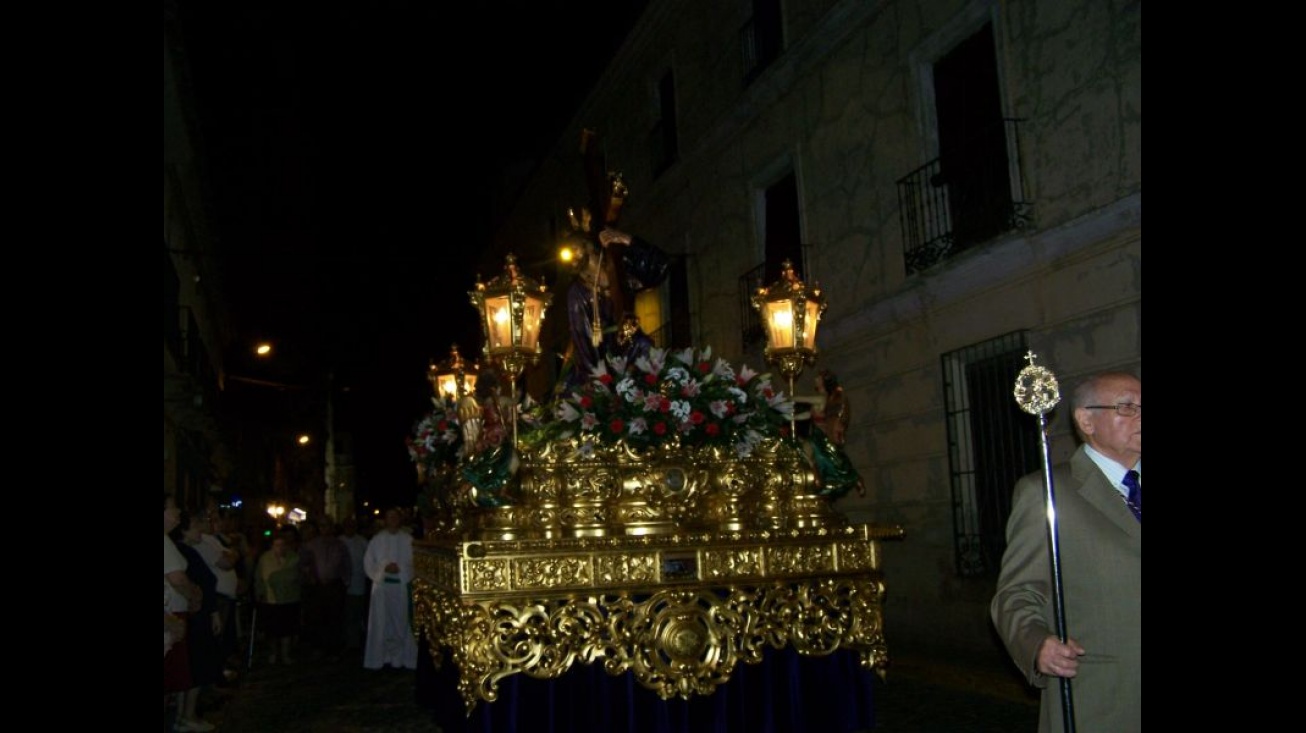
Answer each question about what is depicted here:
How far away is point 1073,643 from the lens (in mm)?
2715

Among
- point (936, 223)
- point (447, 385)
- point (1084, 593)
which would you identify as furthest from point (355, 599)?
point (1084, 593)

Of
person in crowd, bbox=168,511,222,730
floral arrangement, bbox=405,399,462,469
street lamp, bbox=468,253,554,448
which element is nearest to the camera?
street lamp, bbox=468,253,554,448

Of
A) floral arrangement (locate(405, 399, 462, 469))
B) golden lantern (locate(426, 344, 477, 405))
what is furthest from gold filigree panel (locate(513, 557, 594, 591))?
golden lantern (locate(426, 344, 477, 405))

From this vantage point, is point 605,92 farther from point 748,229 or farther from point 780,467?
point 780,467

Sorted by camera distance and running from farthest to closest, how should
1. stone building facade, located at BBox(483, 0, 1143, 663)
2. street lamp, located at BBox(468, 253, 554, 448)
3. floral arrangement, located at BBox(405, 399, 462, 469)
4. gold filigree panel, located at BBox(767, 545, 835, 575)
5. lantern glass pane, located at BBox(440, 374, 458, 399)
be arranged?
1. lantern glass pane, located at BBox(440, 374, 458, 399)
2. stone building facade, located at BBox(483, 0, 1143, 663)
3. floral arrangement, located at BBox(405, 399, 462, 469)
4. street lamp, located at BBox(468, 253, 554, 448)
5. gold filigree panel, located at BBox(767, 545, 835, 575)

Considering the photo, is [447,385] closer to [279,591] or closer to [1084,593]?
[279,591]

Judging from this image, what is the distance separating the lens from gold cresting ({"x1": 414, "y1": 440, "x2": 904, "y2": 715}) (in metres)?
5.00

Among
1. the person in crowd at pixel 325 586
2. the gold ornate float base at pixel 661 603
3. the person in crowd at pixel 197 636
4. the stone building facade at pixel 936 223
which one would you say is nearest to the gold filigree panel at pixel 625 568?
the gold ornate float base at pixel 661 603

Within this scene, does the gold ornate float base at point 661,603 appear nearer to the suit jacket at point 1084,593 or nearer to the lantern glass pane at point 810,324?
the lantern glass pane at point 810,324

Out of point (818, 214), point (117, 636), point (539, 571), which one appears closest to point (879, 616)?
point (539, 571)

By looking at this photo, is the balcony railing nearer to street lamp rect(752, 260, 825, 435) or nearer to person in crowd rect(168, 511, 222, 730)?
street lamp rect(752, 260, 825, 435)

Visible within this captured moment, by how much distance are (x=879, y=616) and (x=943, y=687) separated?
345 cm

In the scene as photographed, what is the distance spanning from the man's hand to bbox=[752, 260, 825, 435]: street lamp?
3396 mm

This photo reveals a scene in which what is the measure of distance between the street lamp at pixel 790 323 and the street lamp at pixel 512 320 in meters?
1.42
